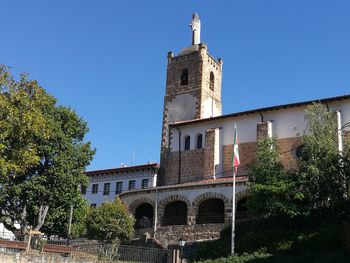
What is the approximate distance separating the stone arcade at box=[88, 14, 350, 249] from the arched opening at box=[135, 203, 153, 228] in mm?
82

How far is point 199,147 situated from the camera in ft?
152

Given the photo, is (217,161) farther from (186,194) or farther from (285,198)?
(285,198)

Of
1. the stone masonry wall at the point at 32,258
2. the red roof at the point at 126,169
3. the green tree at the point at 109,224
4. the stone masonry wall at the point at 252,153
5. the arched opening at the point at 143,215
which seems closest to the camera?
the stone masonry wall at the point at 32,258

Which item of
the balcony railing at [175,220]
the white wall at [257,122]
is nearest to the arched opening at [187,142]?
the white wall at [257,122]

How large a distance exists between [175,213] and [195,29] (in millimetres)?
24016

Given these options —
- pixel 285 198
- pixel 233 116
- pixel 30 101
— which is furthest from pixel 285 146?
pixel 30 101

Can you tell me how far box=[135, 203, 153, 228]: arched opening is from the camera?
40.1 meters

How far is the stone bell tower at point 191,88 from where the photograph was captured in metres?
50.3

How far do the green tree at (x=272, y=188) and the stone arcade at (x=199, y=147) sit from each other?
517 cm

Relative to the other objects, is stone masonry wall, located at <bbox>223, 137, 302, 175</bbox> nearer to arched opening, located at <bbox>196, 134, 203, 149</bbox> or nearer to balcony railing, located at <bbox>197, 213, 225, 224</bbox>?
arched opening, located at <bbox>196, 134, 203, 149</bbox>

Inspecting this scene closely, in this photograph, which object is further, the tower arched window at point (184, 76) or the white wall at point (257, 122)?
the tower arched window at point (184, 76)

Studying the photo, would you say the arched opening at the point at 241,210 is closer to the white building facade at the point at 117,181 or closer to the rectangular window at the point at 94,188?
the white building facade at the point at 117,181

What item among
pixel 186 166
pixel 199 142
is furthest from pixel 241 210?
pixel 199 142

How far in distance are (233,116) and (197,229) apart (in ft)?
39.8
